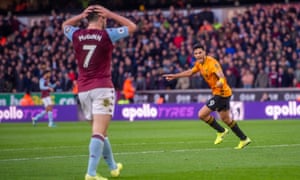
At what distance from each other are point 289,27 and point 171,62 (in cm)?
578

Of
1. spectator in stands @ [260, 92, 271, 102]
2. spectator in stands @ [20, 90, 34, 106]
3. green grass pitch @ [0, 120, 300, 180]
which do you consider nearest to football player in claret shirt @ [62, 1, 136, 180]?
green grass pitch @ [0, 120, 300, 180]

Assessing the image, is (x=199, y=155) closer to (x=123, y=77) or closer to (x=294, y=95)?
(x=294, y=95)

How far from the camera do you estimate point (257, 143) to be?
1942 cm

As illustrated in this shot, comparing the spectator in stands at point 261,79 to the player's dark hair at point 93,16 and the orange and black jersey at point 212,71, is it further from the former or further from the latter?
the player's dark hair at point 93,16

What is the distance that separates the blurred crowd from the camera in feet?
116

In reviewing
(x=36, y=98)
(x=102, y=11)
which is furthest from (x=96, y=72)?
(x=36, y=98)

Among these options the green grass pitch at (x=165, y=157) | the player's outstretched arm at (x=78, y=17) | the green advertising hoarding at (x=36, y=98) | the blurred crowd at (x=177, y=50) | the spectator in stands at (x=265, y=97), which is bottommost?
the green advertising hoarding at (x=36, y=98)

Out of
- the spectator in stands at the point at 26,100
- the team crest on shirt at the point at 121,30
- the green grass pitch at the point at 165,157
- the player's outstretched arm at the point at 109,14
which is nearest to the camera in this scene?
the player's outstretched arm at the point at 109,14

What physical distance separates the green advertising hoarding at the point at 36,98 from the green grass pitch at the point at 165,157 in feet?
50.4

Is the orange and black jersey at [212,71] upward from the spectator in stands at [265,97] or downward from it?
upward

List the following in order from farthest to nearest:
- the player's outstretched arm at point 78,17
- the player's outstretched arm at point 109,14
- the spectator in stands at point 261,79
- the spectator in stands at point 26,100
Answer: the spectator in stands at point 26,100 < the spectator in stands at point 261,79 < the player's outstretched arm at point 78,17 < the player's outstretched arm at point 109,14

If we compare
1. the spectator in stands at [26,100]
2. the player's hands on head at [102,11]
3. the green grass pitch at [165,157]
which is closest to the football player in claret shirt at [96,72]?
the player's hands on head at [102,11]

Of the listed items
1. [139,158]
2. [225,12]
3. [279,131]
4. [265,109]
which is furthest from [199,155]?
[225,12]

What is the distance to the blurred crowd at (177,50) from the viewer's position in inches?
1391
